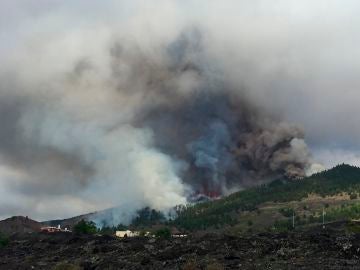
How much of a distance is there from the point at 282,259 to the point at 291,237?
92.6ft

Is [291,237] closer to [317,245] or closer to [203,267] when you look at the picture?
[317,245]

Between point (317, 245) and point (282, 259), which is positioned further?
point (317, 245)

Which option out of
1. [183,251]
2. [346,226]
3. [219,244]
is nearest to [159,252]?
[183,251]

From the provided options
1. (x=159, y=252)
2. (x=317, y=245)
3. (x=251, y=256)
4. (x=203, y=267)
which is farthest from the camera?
(x=159, y=252)

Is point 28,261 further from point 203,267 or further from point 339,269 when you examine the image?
point 339,269

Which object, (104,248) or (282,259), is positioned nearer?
(282,259)

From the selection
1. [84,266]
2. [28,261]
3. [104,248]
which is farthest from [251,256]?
[28,261]

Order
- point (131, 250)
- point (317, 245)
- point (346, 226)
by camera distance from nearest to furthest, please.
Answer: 1. point (317, 245)
2. point (131, 250)
3. point (346, 226)

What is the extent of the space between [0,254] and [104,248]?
42.1 metres

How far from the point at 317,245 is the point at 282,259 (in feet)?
45.3

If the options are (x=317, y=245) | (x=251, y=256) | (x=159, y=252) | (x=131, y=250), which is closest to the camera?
(x=251, y=256)

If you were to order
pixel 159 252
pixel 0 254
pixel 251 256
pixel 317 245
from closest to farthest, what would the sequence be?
1. pixel 251 256
2. pixel 317 245
3. pixel 159 252
4. pixel 0 254

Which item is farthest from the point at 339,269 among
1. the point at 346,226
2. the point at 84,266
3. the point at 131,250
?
the point at 346,226

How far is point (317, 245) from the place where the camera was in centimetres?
9150
